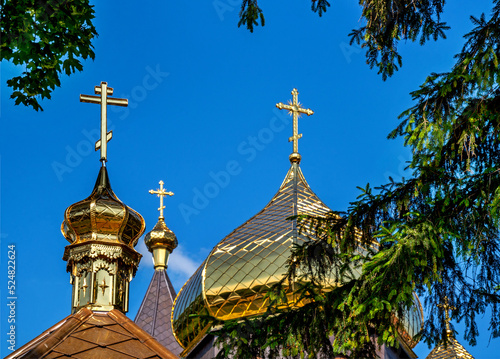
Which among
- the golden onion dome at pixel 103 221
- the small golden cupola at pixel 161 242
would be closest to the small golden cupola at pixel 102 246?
the golden onion dome at pixel 103 221

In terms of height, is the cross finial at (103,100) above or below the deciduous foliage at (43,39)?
above

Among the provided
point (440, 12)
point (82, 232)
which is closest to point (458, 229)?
point (440, 12)

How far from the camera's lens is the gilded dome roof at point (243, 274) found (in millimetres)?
15094

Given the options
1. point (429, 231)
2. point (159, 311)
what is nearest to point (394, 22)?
point (429, 231)

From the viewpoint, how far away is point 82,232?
1177 centimetres

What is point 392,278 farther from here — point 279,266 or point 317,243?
point 279,266

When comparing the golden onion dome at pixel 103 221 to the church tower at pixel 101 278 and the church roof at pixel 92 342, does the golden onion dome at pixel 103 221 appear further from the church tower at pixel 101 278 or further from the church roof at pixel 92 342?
the church roof at pixel 92 342

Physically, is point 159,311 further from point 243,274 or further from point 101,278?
point 101,278

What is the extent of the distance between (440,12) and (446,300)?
2.70m

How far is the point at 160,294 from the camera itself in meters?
23.8

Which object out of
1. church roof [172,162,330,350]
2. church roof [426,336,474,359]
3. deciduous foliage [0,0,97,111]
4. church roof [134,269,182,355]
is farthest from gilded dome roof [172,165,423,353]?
deciduous foliage [0,0,97,111]

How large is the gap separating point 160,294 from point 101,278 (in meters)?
12.6

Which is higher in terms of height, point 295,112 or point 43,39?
point 295,112

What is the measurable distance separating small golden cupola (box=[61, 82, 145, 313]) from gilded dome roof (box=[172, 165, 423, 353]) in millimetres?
3421
